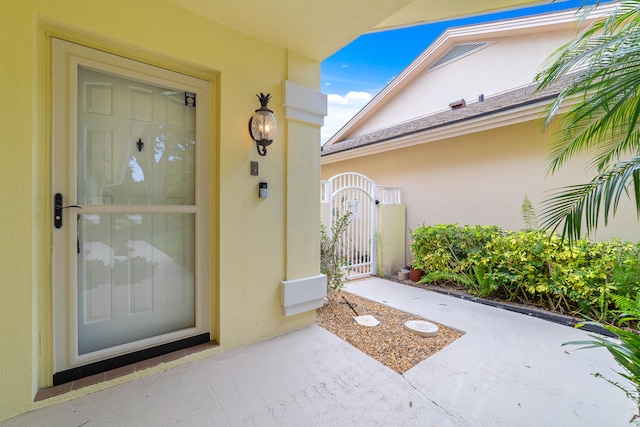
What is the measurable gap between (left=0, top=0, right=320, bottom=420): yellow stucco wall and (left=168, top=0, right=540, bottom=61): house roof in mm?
148

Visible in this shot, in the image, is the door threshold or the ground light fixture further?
the ground light fixture

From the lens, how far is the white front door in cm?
238

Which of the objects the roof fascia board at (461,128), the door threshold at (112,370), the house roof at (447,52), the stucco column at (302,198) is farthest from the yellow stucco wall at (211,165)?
the house roof at (447,52)

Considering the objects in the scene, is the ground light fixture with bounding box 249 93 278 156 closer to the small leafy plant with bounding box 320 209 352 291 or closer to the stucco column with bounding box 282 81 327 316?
the stucco column with bounding box 282 81 327 316

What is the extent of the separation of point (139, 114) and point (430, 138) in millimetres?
6400

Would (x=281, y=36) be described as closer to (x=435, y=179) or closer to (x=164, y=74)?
(x=164, y=74)

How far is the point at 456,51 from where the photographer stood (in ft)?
31.3

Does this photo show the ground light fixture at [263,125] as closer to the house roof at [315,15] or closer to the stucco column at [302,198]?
the stucco column at [302,198]

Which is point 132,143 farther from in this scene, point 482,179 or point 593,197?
point 482,179

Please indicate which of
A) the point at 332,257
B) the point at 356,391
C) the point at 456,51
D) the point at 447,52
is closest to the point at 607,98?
the point at 356,391

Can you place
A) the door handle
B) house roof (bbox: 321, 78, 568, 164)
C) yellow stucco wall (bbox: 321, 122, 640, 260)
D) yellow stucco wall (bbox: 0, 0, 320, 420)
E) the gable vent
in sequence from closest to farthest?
yellow stucco wall (bbox: 0, 0, 320, 420) → the door handle → house roof (bbox: 321, 78, 568, 164) → yellow stucco wall (bbox: 321, 122, 640, 260) → the gable vent

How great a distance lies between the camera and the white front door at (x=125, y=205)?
7.81ft

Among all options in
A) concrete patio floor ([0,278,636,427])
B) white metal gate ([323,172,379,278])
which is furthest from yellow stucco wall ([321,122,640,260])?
concrete patio floor ([0,278,636,427])

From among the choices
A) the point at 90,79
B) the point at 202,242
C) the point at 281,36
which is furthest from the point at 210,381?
the point at 281,36
